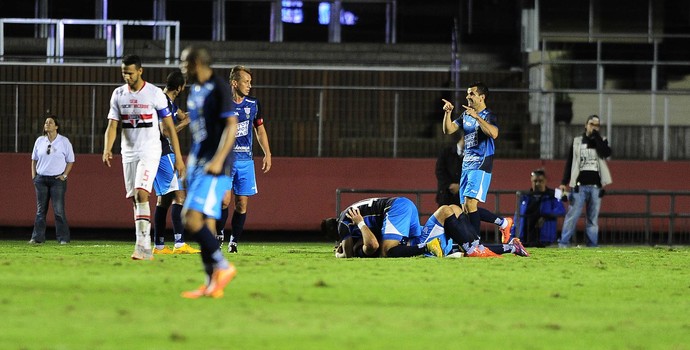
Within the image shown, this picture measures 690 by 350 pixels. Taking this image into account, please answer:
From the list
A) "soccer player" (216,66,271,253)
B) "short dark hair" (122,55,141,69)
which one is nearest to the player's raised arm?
"soccer player" (216,66,271,253)

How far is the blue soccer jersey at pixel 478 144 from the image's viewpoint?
15.5m

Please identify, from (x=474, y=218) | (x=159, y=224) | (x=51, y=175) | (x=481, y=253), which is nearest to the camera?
(x=159, y=224)

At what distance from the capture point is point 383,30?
103ft

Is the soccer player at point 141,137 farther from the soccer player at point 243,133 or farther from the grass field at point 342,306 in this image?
the soccer player at point 243,133

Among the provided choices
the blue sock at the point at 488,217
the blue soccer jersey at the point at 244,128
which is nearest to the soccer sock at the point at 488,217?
the blue sock at the point at 488,217

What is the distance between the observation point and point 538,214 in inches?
874

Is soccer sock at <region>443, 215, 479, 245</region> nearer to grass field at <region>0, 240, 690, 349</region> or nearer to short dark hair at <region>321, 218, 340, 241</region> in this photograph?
grass field at <region>0, 240, 690, 349</region>

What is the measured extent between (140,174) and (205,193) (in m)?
3.85

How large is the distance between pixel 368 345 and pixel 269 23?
24.0m

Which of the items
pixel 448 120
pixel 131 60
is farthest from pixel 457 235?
pixel 131 60

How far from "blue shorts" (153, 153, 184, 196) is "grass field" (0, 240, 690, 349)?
1446 millimetres

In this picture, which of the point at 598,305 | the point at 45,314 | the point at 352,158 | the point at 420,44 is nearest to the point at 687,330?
the point at 598,305

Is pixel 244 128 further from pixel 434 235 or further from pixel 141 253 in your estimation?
pixel 141 253

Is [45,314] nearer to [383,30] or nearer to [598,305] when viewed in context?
[598,305]
